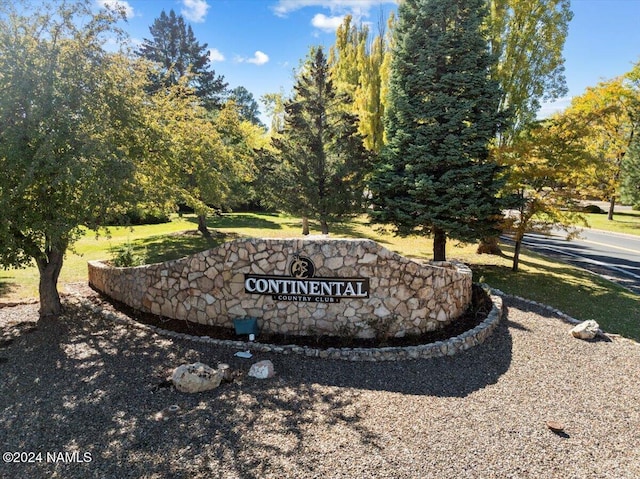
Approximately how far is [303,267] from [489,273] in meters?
8.23

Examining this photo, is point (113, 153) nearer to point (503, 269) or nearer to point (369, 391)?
point (369, 391)

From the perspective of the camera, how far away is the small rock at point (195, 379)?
5.54m

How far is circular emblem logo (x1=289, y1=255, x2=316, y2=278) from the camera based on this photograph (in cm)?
733

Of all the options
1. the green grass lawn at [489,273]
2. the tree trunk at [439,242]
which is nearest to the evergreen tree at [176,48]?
the green grass lawn at [489,273]

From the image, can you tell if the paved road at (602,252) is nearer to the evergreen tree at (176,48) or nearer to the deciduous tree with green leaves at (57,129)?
the deciduous tree with green leaves at (57,129)

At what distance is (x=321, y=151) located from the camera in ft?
47.3

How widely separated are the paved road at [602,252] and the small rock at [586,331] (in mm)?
5643

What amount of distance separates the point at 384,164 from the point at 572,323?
265 inches

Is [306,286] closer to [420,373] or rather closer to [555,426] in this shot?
[420,373]

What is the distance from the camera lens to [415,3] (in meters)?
11.7

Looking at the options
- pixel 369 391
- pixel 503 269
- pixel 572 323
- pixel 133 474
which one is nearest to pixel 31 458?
pixel 133 474

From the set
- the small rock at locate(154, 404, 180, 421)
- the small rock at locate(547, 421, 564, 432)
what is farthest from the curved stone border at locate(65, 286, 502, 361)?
the small rock at locate(547, 421, 564, 432)

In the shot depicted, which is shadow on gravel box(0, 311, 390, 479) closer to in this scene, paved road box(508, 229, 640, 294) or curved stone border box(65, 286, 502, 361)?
curved stone border box(65, 286, 502, 361)

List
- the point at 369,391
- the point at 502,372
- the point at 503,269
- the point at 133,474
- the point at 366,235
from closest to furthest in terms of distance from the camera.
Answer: the point at 133,474
the point at 369,391
the point at 502,372
the point at 503,269
the point at 366,235
